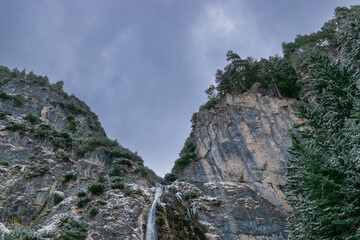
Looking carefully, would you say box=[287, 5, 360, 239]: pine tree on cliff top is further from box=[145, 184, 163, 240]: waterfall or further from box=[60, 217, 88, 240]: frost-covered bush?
box=[60, 217, 88, 240]: frost-covered bush

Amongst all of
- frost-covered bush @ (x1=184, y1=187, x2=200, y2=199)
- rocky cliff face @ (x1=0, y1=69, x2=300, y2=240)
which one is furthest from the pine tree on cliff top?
frost-covered bush @ (x1=184, y1=187, x2=200, y2=199)

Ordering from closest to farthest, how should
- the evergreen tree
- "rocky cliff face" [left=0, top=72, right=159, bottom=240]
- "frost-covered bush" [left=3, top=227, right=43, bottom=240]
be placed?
1. the evergreen tree
2. "frost-covered bush" [left=3, top=227, right=43, bottom=240]
3. "rocky cliff face" [left=0, top=72, right=159, bottom=240]

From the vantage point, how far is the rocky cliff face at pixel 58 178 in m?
19.2

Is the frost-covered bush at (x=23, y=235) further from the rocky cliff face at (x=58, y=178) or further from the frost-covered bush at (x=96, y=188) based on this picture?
the frost-covered bush at (x=96, y=188)

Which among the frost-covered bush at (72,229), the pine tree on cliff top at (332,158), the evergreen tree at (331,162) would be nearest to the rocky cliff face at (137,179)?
the frost-covered bush at (72,229)

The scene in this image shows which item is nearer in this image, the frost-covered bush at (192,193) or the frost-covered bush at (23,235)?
the frost-covered bush at (23,235)

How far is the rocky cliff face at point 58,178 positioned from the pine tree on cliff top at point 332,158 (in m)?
12.3

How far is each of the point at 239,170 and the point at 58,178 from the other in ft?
64.2

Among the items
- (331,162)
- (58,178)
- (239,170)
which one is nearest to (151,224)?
(239,170)

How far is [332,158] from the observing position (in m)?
12.7

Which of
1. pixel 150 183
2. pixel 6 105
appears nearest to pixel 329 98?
pixel 150 183

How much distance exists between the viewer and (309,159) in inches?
517

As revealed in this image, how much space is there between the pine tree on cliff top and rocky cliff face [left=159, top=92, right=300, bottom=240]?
7138mm

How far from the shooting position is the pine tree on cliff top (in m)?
11.6
